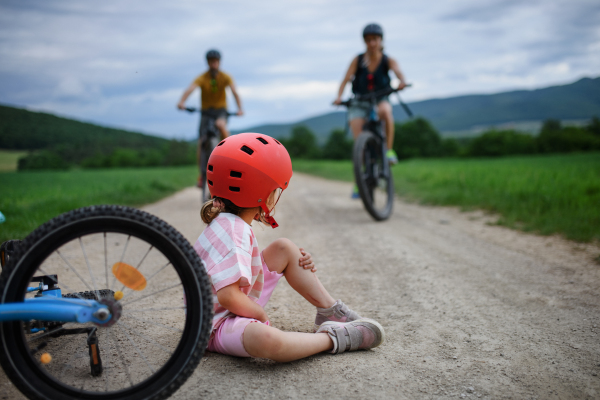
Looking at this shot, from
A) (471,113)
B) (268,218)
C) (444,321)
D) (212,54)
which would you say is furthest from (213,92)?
(471,113)

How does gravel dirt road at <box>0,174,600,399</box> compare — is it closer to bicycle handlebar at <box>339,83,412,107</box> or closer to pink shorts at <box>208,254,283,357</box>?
pink shorts at <box>208,254,283,357</box>

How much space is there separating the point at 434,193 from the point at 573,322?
20.2 feet

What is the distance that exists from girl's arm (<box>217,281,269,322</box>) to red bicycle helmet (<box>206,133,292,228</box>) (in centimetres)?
39

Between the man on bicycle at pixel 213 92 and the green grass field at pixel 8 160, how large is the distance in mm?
5244

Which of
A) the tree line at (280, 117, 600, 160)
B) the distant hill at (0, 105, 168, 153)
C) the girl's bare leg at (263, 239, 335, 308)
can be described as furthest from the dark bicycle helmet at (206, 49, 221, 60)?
the tree line at (280, 117, 600, 160)

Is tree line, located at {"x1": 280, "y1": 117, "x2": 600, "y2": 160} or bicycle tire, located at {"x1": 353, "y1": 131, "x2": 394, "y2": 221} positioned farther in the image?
tree line, located at {"x1": 280, "y1": 117, "x2": 600, "y2": 160}

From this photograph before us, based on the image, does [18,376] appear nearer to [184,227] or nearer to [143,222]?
[143,222]

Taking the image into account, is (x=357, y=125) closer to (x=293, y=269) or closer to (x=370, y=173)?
(x=370, y=173)

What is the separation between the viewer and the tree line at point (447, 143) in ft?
129

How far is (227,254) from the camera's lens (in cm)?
165

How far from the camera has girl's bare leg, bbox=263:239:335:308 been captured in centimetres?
193

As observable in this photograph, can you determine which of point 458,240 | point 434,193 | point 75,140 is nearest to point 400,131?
point 75,140

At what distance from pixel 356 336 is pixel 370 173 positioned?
3845 mm

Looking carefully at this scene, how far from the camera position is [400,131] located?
63.2 metres
